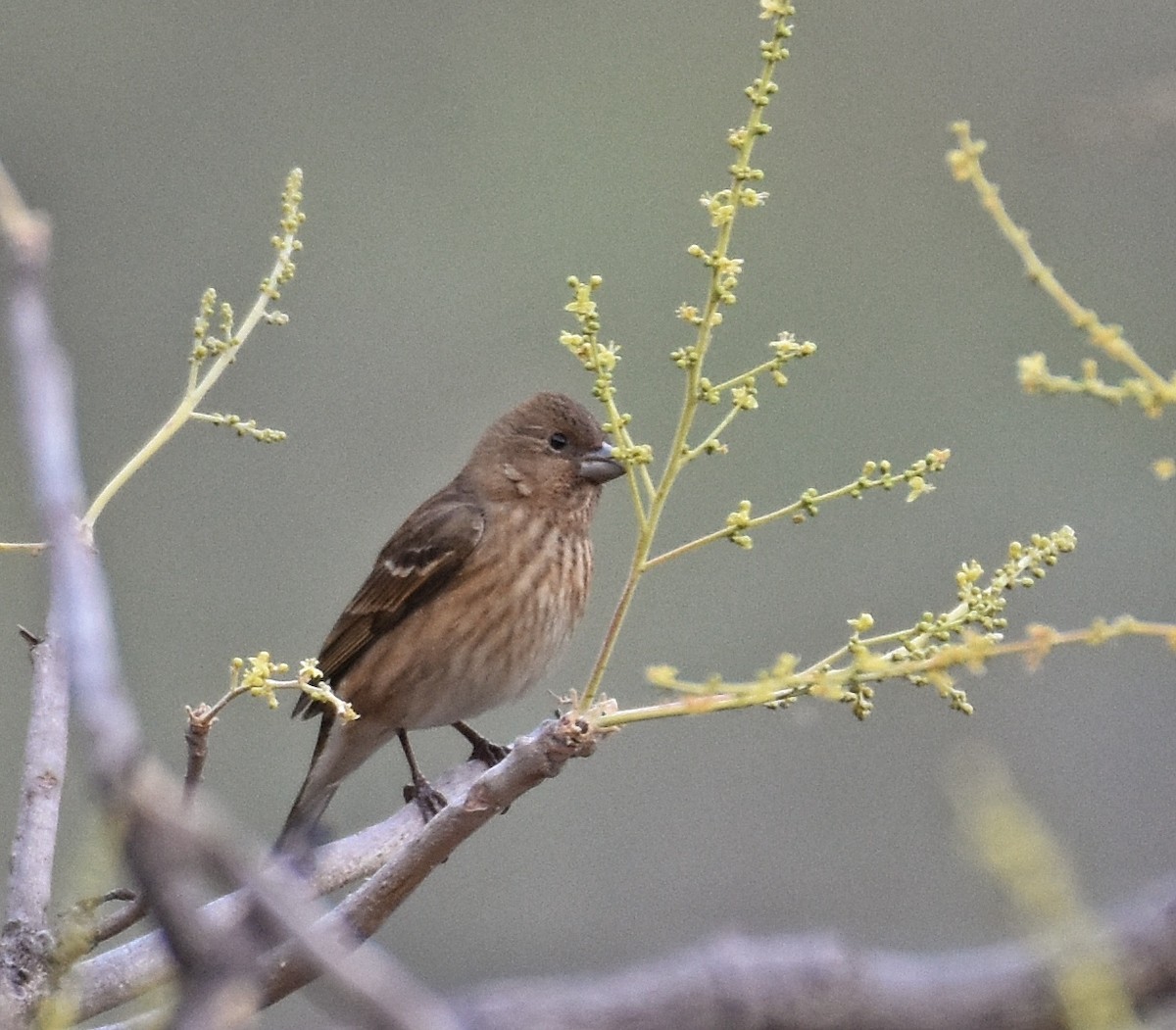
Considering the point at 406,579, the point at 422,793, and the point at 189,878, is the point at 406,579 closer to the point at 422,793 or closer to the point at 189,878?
the point at 422,793

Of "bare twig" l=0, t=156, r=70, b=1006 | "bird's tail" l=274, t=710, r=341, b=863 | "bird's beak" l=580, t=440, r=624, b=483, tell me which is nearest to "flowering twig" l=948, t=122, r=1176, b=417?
"bare twig" l=0, t=156, r=70, b=1006

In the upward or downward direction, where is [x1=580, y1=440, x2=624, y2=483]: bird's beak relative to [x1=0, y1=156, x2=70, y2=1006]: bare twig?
upward

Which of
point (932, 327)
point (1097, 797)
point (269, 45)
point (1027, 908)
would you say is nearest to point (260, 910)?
point (1027, 908)

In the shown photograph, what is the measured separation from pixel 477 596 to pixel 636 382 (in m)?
2.83

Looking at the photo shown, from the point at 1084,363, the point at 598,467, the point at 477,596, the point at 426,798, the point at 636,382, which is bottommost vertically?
the point at 1084,363

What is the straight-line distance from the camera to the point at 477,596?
15.6 ft

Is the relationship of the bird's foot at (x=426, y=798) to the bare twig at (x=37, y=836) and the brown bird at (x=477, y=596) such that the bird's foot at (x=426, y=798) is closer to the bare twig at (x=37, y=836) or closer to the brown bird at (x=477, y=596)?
the brown bird at (x=477, y=596)

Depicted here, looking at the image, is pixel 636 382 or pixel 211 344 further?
pixel 636 382

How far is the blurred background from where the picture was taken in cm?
626

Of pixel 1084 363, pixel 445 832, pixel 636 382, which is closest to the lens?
pixel 1084 363

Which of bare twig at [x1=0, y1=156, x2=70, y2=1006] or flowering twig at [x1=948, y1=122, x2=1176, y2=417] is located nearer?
flowering twig at [x1=948, y1=122, x2=1176, y2=417]

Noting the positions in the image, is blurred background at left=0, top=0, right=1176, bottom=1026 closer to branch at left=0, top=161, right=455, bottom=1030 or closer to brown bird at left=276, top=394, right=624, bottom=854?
brown bird at left=276, top=394, right=624, bottom=854

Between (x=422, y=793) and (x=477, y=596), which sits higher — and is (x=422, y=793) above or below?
below

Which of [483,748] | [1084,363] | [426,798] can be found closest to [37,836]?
[1084,363]
